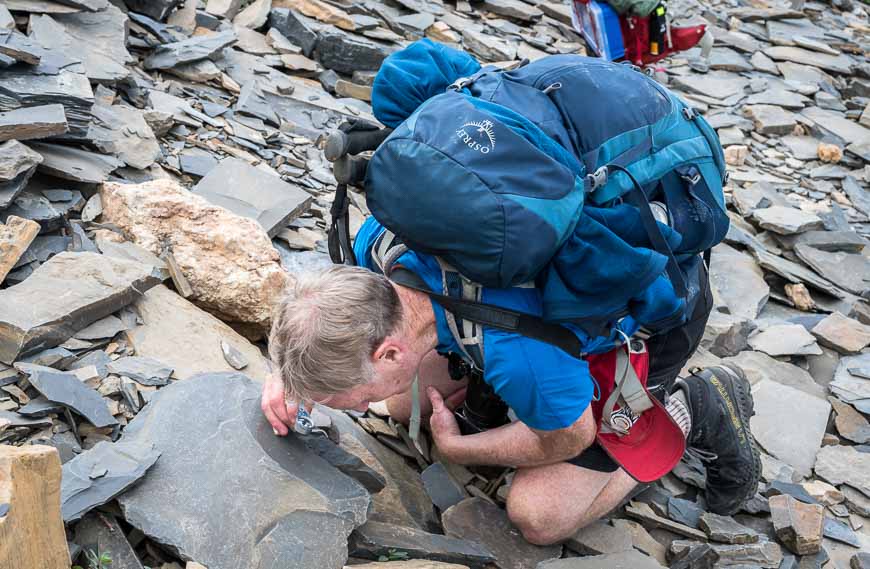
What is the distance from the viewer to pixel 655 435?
362 centimetres

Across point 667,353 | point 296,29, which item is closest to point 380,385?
point 667,353

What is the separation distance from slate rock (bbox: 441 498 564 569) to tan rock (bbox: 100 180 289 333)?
1.37 metres

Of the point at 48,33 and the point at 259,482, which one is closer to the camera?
the point at 259,482

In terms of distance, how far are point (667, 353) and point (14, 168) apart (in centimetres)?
312

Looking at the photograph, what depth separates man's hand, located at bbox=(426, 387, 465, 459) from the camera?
3.63m

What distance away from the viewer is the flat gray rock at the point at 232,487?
108 inches

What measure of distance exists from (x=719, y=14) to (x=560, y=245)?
12.1m

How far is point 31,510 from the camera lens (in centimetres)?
224

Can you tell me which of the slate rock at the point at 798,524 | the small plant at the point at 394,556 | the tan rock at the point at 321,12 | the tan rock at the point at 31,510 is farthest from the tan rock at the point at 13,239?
the tan rock at the point at 321,12

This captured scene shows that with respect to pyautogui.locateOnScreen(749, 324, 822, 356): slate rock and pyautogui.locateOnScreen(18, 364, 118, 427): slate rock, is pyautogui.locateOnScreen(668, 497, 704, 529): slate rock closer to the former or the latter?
pyautogui.locateOnScreen(749, 324, 822, 356): slate rock

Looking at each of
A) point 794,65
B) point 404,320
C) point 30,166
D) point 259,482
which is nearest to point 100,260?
point 30,166

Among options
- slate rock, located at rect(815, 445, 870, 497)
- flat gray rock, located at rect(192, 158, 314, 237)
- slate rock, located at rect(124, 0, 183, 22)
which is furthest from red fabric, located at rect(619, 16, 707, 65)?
slate rock, located at rect(815, 445, 870, 497)

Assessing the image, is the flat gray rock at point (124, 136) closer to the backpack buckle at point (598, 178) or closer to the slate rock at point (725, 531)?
the backpack buckle at point (598, 178)

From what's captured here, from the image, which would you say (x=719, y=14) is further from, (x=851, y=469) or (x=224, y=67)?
(x=851, y=469)
